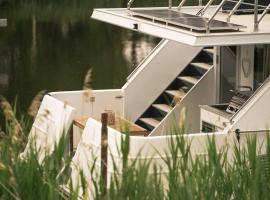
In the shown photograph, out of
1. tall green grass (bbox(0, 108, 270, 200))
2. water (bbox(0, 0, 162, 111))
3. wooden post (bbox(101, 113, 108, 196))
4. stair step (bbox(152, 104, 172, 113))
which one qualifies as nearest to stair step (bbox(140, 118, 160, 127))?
stair step (bbox(152, 104, 172, 113))

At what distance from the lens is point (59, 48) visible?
29859 mm

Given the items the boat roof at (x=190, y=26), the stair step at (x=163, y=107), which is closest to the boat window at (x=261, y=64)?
the boat roof at (x=190, y=26)

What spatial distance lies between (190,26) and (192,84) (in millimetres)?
1944

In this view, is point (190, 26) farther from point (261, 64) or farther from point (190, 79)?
point (190, 79)

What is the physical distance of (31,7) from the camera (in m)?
37.2

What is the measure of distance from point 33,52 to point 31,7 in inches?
333

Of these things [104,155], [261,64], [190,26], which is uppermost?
[190,26]

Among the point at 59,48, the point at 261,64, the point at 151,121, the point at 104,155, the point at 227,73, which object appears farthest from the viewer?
the point at 59,48

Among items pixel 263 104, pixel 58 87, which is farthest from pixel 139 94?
pixel 58 87

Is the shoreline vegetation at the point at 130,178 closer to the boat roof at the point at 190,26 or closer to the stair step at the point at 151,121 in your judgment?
the boat roof at the point at 190,26

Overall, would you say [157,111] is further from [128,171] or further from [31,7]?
[31,7]

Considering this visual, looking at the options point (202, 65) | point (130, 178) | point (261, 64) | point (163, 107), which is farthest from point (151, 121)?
point (130, 178)

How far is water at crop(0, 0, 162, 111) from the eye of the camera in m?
23.8

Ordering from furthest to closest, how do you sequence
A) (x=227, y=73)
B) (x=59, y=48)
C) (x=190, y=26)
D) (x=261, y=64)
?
(x=59, y=48)
(x=227, y=73)
(x=261, y=64)
(x=190, y=26)
